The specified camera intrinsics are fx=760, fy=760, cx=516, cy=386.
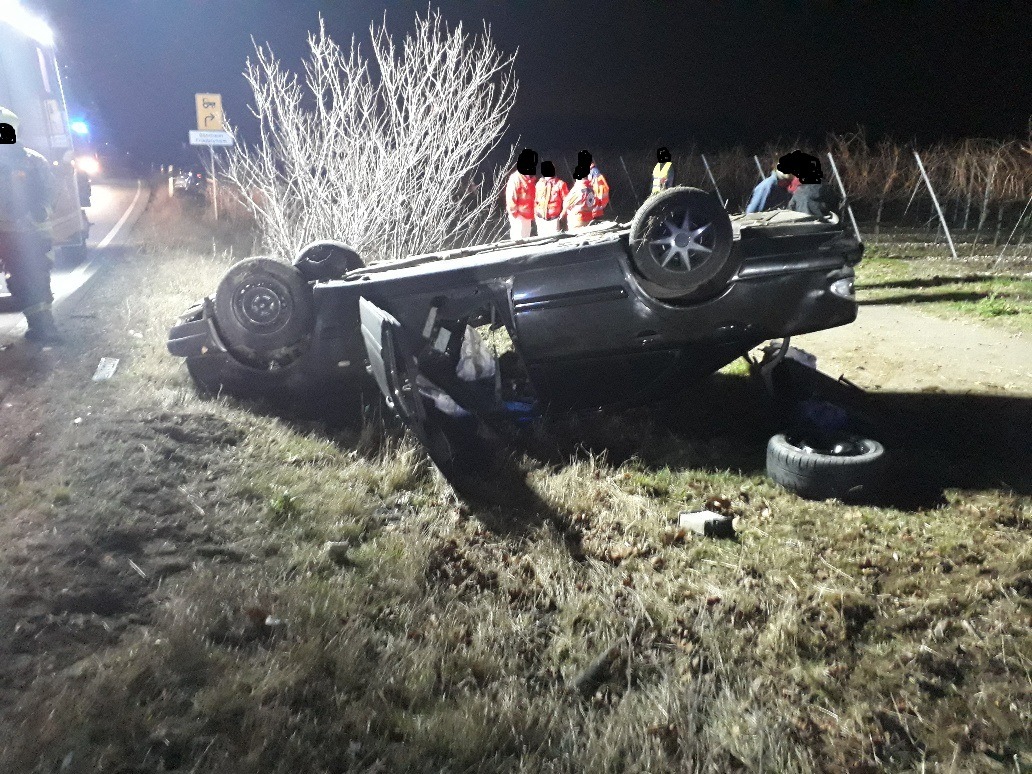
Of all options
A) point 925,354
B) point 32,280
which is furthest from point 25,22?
point 925,354

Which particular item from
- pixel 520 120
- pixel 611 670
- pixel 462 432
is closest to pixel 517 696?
pixel 611 670

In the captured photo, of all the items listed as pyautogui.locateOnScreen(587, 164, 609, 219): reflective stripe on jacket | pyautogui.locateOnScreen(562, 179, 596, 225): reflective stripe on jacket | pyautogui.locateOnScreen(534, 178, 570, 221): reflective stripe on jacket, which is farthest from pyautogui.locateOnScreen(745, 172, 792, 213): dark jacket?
pyautogui.locateOnScreen(534, 178, 570, 221): reflective stripe on jacket

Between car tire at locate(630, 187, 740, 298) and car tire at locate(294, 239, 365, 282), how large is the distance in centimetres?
228

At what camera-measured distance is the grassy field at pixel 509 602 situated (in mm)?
2586

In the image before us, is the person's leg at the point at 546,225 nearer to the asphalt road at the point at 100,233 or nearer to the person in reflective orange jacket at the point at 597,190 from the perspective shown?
the person in reflective orange jacket at the point at 597,190

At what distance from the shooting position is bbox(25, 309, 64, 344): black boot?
287 inches

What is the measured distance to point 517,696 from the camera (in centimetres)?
284

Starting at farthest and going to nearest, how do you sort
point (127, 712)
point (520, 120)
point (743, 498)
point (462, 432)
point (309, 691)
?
point (520, 120)
point (462, 432)
point (743, 498)
point (309, 691)
point (127, 712)

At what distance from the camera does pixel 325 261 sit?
19.0 feet

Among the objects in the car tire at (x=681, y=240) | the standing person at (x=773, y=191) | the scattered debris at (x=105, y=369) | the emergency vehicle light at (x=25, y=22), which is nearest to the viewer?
the car tire at (x=681, y=240)

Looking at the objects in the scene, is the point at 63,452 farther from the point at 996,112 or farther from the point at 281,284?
the point at 996,112

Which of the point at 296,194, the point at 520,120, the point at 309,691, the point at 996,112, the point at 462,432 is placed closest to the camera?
the point at 309,691

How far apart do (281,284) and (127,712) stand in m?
3.22

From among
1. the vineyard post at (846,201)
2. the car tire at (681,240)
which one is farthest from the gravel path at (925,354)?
the car tire at (681,240)
